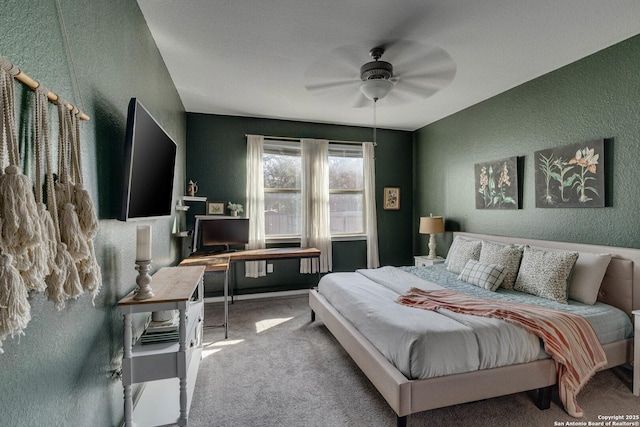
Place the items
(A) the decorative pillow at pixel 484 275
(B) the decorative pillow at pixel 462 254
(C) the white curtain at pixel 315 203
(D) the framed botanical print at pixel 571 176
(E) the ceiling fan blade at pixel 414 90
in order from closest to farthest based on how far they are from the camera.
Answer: (D) the framed botanical print at pixel 571 176
(A) the decorative pillow at pixel 484 275
(E) the ceiling fan blade at pixel 414 90
(B) the decorative pillow at pixel 462 254
(C) the white curtain at pixel 315 203

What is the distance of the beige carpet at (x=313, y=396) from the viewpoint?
1889mm

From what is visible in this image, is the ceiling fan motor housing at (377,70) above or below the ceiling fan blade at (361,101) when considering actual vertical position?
below

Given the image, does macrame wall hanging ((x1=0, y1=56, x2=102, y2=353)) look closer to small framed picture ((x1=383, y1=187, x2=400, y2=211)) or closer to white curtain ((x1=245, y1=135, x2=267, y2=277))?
white curtain ((x1=245, y1=135, x2=267, y2=277))

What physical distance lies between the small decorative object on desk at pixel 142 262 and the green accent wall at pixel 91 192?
0.13 meters

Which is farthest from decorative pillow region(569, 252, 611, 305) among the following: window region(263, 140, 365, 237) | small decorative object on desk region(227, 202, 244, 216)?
small decorative object on desk region(227, 202, 244, 216)

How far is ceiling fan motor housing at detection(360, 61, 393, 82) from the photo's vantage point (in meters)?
2.63

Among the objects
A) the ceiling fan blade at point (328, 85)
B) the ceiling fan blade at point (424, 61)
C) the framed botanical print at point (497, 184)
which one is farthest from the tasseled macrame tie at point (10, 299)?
the framed botanical print at point (497, 184)

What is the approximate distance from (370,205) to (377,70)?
2.61 metres

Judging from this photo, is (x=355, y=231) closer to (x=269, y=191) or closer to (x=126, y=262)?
(x=269, y=191)

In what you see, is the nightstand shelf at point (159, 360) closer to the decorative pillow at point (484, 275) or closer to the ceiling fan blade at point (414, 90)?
the decorative pillow at point (484, 275)

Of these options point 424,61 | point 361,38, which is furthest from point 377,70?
point 424,61

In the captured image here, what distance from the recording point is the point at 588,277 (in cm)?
246

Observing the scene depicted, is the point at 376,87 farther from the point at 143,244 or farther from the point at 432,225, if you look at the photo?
the point at 432,225

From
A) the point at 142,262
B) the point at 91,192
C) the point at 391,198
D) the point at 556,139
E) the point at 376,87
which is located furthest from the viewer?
the point at 391,198
